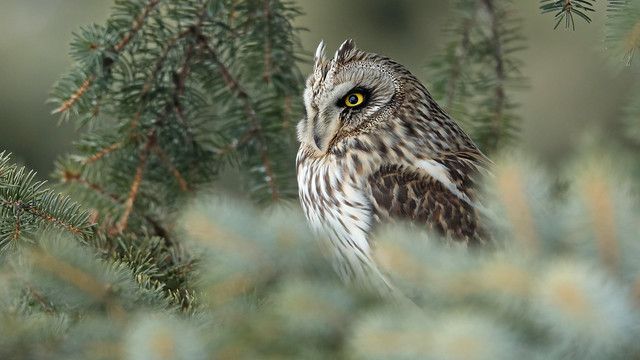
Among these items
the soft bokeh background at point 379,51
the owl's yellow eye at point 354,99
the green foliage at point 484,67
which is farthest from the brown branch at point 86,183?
the soft bokeh background at point 379,51

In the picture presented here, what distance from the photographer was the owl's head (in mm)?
3078

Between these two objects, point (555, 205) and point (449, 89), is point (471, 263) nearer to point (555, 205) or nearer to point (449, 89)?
point (555, 205)

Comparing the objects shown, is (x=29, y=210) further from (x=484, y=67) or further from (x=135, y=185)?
(x=484, y=67)

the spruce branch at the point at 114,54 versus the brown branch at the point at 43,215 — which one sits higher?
the spruce branch at the point at 114,54

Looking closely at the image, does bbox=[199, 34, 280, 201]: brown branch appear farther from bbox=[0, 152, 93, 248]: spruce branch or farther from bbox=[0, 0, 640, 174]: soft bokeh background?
bbox=[0, 0, 640, 174]: soft bokeh background

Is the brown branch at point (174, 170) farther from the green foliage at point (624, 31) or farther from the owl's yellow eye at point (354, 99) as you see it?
the green foliage at point (624, 31)

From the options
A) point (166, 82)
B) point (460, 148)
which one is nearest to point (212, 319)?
point (166, 82)

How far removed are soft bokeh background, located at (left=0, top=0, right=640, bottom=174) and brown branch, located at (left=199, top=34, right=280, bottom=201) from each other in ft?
6.73

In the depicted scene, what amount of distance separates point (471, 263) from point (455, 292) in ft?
0.16

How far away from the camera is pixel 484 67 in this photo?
136 inches

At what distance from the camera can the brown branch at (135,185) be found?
2.89 m

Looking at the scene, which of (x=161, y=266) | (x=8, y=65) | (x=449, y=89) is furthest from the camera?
(x=8, y=65)

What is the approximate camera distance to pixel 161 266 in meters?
2.41

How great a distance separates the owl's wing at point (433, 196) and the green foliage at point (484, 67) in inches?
15.9
